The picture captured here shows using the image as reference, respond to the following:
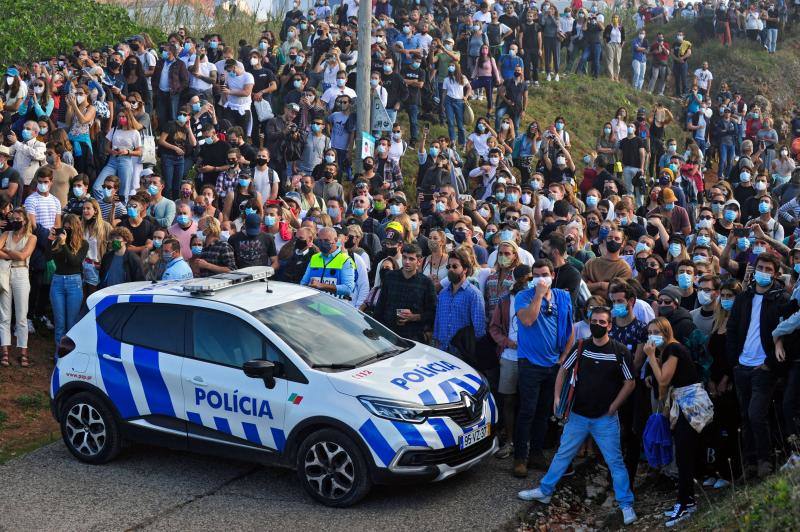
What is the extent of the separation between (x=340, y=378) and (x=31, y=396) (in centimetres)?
540

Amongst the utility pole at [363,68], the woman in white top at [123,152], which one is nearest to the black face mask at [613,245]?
the utility pole at [363,68]

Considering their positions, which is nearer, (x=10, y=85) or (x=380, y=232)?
(x=380, y=232)

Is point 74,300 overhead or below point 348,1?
below

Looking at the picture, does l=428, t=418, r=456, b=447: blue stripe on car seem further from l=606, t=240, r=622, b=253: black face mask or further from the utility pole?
the utility pole

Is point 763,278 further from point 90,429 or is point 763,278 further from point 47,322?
point 47,322

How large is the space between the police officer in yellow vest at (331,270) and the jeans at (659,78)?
71.1 ft

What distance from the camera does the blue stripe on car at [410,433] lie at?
28.9 ft

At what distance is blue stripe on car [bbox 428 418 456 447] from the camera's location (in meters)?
8.96

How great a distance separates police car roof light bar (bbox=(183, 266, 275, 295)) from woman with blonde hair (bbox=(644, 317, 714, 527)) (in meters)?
3.99

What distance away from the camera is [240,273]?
35.0 ft

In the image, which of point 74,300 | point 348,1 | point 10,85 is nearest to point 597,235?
point 74,300

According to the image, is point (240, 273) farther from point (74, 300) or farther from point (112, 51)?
point (112, 51)

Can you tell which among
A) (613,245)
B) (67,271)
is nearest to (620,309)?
(613,245)

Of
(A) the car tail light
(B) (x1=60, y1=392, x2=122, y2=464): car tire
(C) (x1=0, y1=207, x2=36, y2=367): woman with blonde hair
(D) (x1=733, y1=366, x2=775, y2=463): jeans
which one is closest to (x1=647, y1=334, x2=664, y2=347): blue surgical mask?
(D) (x1=733, y1=366, x2=775, y2=463): jeans
